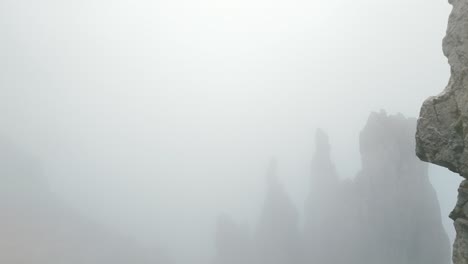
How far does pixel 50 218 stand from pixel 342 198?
383 feet

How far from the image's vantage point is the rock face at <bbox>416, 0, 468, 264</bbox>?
7.70m

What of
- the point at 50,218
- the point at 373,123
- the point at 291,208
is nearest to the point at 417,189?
the point at 373,123

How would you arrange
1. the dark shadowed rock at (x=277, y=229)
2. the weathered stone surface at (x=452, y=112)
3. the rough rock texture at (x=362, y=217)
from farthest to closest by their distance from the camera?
the dark shadowed rock at (x=277, y=229)
the rough rock texture at (x=362, y=217)
the weathered stone surface at (x=452, y=112)

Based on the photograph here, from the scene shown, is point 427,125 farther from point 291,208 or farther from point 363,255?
point 291,208

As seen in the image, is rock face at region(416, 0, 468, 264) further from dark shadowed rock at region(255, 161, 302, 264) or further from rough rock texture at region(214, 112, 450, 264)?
dark shadowed rock at region(255, 161, 302, 264)

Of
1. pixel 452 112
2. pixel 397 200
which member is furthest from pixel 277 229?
pixel 452 112

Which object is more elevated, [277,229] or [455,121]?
[455,121]

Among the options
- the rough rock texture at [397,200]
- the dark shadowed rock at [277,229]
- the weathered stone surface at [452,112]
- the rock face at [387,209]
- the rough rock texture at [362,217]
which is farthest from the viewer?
the dark shadowed rock at [277,229]

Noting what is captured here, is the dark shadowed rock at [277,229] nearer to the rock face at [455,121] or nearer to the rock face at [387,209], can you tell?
the rock face at [387,209]

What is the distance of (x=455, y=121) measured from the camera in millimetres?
7820

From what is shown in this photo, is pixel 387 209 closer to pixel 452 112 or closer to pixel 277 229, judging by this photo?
pixel 277 229

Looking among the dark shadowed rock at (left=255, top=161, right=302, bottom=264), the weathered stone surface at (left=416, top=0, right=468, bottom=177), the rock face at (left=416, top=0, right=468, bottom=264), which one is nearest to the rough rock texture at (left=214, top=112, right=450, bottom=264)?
the dark shadowed rock at (left=255, top=161, right=302, bottom=264)

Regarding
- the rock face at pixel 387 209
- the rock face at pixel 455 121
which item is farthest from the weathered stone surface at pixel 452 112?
the rock face at pixel 387 209

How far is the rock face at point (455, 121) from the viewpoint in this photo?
7.70 metres
